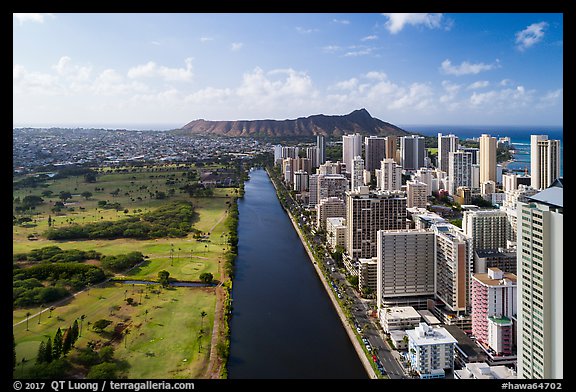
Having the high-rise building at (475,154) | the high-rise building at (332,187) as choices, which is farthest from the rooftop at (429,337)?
the high-rise building at (475,154)

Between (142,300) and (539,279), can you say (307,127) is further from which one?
(539,279)

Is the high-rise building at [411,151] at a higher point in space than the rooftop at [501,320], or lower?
higher

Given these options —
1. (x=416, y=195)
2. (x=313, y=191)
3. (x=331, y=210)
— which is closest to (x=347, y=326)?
(x=331, y=210)

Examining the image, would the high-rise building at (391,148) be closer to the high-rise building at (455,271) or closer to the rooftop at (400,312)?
the high-rise building at (455,271)

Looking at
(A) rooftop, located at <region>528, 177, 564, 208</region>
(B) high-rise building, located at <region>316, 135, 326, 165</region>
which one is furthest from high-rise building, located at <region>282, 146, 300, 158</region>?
(A) rooftop, located at <region>528, 177, 564, 208</region>

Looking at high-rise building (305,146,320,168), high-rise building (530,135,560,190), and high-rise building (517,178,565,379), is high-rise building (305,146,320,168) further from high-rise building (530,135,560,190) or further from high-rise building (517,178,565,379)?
high-rise building (517,178,565,379)
